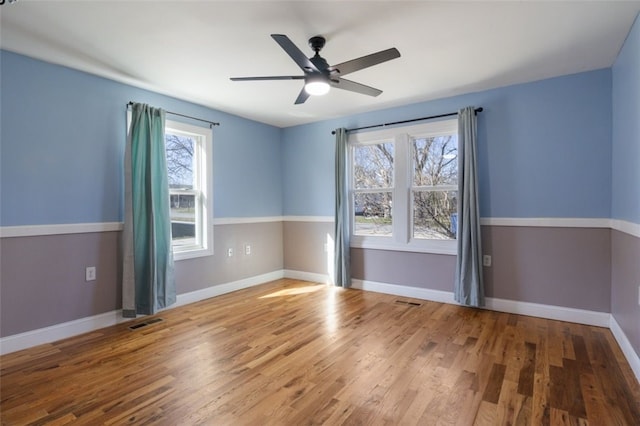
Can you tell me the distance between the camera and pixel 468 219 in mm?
3660

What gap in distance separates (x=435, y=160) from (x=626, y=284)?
2191mm

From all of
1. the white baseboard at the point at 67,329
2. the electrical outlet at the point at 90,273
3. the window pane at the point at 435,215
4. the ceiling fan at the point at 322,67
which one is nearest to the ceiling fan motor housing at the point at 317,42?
the ceiling fan at the point at 322,67

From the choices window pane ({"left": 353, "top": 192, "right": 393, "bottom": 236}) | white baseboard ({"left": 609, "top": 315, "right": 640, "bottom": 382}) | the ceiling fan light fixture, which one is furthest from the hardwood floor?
the ceiling fan light fixture

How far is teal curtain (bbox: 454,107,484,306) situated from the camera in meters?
3.64

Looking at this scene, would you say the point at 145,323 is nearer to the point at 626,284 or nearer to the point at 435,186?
the point at 435,186

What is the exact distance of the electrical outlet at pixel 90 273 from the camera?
10.3 feet

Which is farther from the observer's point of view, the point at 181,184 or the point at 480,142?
the point at 181,184

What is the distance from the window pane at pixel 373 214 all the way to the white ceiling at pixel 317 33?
5.03ft

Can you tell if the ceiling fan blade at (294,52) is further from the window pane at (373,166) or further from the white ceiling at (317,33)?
the window pane at (373,166)

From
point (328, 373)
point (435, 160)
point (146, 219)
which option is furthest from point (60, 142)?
point (435, 160)

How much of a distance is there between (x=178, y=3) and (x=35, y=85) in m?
1.71

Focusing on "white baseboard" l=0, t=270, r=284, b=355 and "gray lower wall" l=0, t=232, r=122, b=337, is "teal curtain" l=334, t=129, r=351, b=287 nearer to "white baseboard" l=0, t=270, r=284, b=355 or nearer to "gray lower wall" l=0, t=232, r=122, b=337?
"white baseboard" l=0, t=270, r=284, b=355

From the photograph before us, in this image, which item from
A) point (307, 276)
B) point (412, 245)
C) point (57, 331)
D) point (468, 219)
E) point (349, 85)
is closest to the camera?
point (349, 85)

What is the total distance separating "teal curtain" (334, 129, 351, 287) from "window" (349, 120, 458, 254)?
0.49ft
